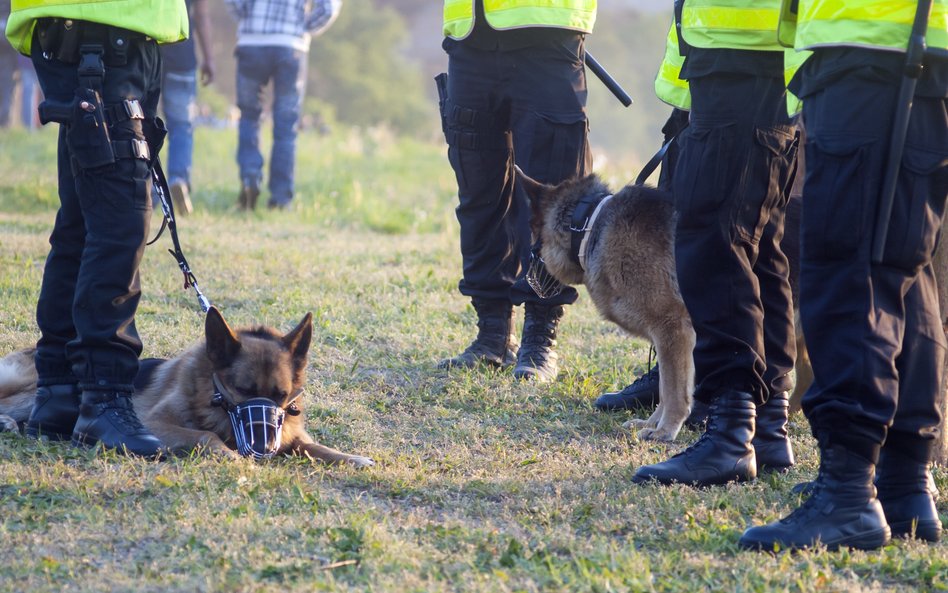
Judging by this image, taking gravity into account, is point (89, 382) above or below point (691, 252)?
below

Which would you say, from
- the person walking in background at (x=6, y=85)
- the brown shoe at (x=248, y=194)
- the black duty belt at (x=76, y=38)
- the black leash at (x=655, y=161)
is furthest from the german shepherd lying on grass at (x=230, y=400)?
the person walking in background at (x=6, y=85)

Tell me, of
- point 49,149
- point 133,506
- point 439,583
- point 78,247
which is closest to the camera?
point 439,583

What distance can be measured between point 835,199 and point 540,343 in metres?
2.46

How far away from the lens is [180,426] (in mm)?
3633

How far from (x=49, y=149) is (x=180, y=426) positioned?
409 inches

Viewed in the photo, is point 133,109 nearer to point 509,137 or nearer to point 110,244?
point 110,244

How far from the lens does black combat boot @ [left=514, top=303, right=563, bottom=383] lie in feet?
16.1

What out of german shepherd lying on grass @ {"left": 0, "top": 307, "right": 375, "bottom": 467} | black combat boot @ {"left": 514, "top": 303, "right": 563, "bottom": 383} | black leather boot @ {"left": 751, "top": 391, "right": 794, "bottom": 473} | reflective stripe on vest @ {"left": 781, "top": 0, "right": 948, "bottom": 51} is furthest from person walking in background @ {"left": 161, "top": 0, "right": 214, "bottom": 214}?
reflective stripe on vest @ {"left": 781, "top": 0, "right": 948, "bottom": 51}

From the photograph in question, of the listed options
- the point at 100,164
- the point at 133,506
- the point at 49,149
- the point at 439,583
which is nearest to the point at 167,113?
the point at 49,149

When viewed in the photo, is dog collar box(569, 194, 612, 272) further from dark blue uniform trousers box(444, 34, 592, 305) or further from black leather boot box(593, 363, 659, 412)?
black leather boot box(593, 363, 659, 412)

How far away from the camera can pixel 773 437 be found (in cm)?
367

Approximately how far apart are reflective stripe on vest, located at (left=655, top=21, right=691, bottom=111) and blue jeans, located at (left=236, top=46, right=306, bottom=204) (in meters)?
6.09

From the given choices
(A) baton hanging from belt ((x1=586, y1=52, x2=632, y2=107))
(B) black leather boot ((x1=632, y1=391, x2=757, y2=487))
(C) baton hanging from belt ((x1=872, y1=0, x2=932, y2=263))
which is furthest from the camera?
(A) baton hanging from belt ((x1=586, y1=52, x2=632, y2=107))

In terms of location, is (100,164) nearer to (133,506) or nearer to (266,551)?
(133,506)
